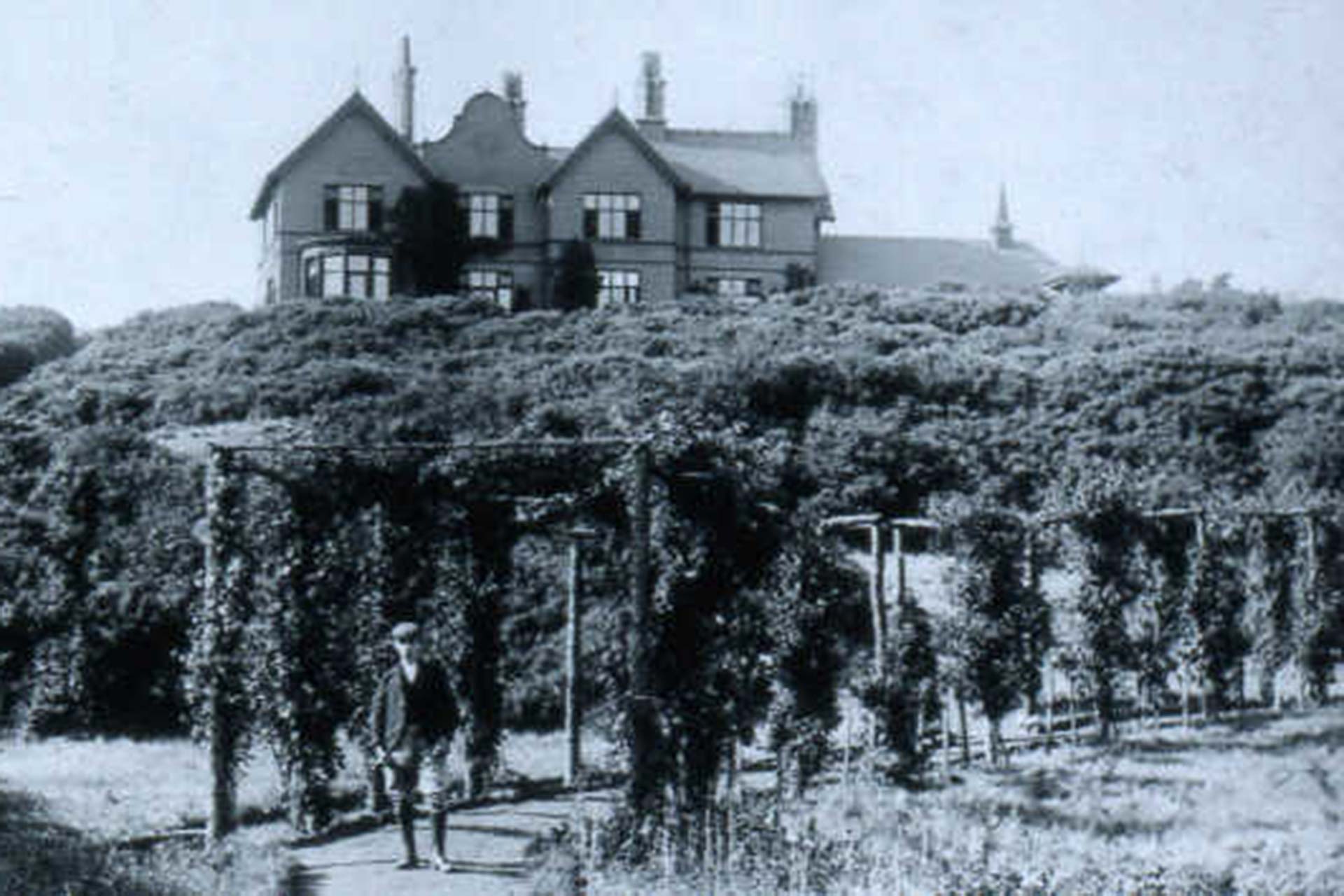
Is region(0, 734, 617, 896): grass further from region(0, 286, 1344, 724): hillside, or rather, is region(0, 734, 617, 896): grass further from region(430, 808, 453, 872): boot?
region(0, 286, 1344, 724): hillside

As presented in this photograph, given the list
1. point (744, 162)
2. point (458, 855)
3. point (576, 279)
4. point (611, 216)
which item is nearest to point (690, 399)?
point (458, 855)

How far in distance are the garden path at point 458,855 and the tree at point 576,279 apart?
31.8 meters

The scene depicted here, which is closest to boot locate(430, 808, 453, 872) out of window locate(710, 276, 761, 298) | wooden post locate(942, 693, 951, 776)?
wooden post locate(942, 693, 951, 776)

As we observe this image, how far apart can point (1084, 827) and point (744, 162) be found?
38.8 meters

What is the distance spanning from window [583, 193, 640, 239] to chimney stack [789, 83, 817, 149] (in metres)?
7.39

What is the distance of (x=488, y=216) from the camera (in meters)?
46.9

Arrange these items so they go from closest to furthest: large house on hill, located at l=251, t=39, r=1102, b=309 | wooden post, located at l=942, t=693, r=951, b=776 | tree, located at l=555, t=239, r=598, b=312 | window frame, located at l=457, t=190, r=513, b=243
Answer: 1. wooden post, located at l=942, t=693, r=951, b=776
2. large house on hill, located at l=251, t=39, r=1102, b=309
3. tree, located at l=555, t=239, r=598, b=312
4. window frame, located at l=457, t=190, r=513, b=243

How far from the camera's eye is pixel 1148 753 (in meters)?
16.5

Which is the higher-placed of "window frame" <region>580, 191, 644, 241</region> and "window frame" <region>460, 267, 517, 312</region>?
"window frame" <region>580, 191, 644, 241</region>

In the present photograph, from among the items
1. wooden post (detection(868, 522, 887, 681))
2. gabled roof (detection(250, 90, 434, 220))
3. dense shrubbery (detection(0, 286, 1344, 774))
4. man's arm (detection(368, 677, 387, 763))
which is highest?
gabled roof (detection(250, 90, 434, 220))

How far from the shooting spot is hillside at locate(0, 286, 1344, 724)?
23.4 meters

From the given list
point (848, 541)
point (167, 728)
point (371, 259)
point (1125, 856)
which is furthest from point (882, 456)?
point (1125, 856)

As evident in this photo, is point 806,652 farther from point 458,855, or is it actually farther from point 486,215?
point 486,215

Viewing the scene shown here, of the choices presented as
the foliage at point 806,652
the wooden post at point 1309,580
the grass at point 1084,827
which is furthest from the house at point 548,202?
the grass at point 1084,827
